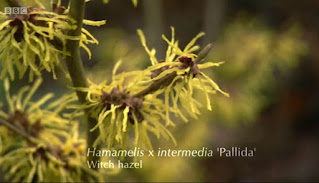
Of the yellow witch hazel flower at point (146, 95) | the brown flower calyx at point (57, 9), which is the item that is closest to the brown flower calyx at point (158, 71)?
the yellow witch hazel flower at point (146, 95)

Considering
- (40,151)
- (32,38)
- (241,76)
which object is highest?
(241,76)

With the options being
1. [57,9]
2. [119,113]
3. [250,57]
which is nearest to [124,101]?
[119,113]

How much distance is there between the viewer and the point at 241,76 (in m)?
1.81

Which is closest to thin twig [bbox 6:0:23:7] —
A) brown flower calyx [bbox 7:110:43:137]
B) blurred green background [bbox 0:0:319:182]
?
brown flower calyx [bbox 7:110:43:137]

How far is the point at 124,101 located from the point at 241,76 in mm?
1084

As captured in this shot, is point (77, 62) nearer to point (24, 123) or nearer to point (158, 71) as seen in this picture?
point (158, 71)

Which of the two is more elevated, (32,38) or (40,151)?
(32,38)

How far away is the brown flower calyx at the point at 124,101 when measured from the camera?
0.76 metres

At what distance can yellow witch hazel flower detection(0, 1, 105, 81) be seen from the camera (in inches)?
27.4

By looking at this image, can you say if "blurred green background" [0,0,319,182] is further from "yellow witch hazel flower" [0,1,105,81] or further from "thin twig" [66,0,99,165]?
"yellow witch hazel flower" [0,1,105,81]

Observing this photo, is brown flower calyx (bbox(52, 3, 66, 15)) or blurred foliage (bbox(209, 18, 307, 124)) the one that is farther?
blurred foliage (bbox(209, 18, 307, 124))

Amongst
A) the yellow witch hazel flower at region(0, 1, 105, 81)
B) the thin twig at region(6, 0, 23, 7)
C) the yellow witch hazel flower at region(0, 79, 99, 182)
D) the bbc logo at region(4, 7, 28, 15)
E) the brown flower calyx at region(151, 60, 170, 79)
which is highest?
the thin twig at region(6, 0, 23, 7)

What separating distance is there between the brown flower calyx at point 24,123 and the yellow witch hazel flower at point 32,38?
0.22 meters

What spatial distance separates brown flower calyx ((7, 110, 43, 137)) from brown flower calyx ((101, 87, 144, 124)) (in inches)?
7.3
